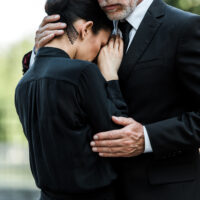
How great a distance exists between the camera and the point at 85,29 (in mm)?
2375

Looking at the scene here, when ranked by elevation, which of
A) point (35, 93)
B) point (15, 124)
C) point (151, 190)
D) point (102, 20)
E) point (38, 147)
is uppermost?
point (102, 20)

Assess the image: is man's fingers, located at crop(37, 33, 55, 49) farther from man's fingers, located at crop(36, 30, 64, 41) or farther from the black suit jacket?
the black suit jacket

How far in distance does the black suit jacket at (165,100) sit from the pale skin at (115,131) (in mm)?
98

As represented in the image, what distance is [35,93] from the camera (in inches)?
89.4

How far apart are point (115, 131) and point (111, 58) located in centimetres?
52

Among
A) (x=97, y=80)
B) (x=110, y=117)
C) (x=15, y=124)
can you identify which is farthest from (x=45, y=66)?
(x=15, y=124)

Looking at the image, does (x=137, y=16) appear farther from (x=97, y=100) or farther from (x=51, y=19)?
(x=97, y=100)

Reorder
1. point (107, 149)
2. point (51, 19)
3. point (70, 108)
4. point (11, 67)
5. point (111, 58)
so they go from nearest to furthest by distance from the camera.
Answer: point (70, 108)
point (107, 149)
point (51, 19)
point (111, 58)
point (11, 67)

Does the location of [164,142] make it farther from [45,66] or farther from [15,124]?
[15,124]

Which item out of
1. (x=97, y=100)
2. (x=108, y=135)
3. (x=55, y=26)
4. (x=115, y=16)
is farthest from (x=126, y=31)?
(x=108, y=135)

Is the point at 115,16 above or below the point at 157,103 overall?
above

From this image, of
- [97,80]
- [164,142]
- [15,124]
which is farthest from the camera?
[15,124]

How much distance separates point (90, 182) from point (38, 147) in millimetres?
371

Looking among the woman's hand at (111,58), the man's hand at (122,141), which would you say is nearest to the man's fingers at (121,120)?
the man's hand at (122,141)
